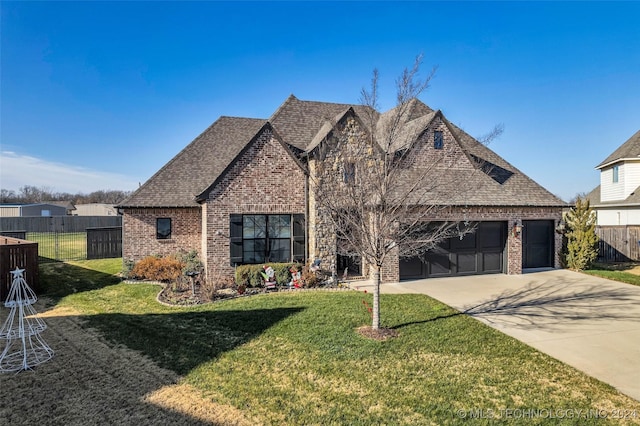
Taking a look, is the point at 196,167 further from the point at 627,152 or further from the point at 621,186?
the point at 627,152

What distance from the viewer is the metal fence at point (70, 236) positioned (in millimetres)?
20359

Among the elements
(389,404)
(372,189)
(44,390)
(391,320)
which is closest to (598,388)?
(389,404)

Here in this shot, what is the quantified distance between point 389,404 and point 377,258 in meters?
3.24

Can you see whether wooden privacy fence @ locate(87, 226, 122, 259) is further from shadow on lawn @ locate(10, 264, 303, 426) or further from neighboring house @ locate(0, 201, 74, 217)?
neighboring house @ locate(0, 201, 74, 217)

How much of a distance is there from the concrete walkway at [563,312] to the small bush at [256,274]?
2.45 m

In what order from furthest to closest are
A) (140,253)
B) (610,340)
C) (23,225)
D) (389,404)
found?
(23,225)
(140,253)
(610,340)
(389,404)

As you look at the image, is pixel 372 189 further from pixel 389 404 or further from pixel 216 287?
pixel 216 287

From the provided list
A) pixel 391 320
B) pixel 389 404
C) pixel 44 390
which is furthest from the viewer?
pixel 391 320

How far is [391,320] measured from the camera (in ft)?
28.9

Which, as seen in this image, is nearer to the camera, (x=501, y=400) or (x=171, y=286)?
(x=501, y=400)

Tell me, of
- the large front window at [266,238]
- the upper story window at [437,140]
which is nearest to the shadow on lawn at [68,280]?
the large front window at [266,238]

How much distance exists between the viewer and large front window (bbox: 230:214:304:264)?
1362 centimetres

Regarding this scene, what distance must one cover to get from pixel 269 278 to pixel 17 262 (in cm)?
803

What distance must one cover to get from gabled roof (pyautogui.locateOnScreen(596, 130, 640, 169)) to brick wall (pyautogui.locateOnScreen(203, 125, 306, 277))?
24.7m
